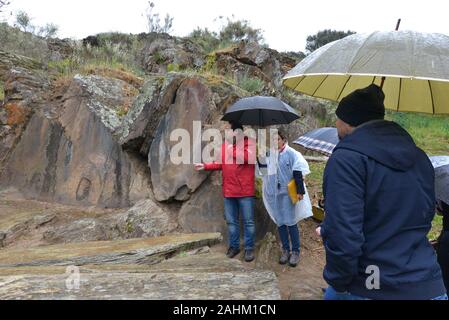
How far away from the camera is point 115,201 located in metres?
6.48

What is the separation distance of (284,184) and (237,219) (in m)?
0.80

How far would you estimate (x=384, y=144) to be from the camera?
1.94 m

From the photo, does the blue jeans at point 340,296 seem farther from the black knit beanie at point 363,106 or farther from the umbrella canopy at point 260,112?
the umbrella canopy at point 260,112

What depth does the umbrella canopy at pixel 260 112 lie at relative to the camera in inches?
201

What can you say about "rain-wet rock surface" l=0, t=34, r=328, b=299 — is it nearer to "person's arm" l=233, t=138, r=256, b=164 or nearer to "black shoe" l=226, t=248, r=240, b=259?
"black shoe" l=226, t=248, r=240, b=259

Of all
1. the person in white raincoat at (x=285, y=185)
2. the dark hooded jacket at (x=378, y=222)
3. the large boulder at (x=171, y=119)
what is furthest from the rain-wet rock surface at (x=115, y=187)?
the dark hooded jacket at (x=378, y=222)

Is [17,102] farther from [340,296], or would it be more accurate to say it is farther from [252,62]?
[252,62]

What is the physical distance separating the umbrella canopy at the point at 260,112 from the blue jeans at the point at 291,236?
52.8 inches

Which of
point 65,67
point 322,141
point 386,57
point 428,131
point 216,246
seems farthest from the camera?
point 428,131

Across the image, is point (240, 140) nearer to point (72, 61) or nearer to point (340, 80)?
point (340, 80)

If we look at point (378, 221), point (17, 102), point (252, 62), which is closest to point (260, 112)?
point (378, 221)

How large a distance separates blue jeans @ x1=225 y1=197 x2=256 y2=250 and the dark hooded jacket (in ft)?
10.2

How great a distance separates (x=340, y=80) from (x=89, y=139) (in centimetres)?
499
